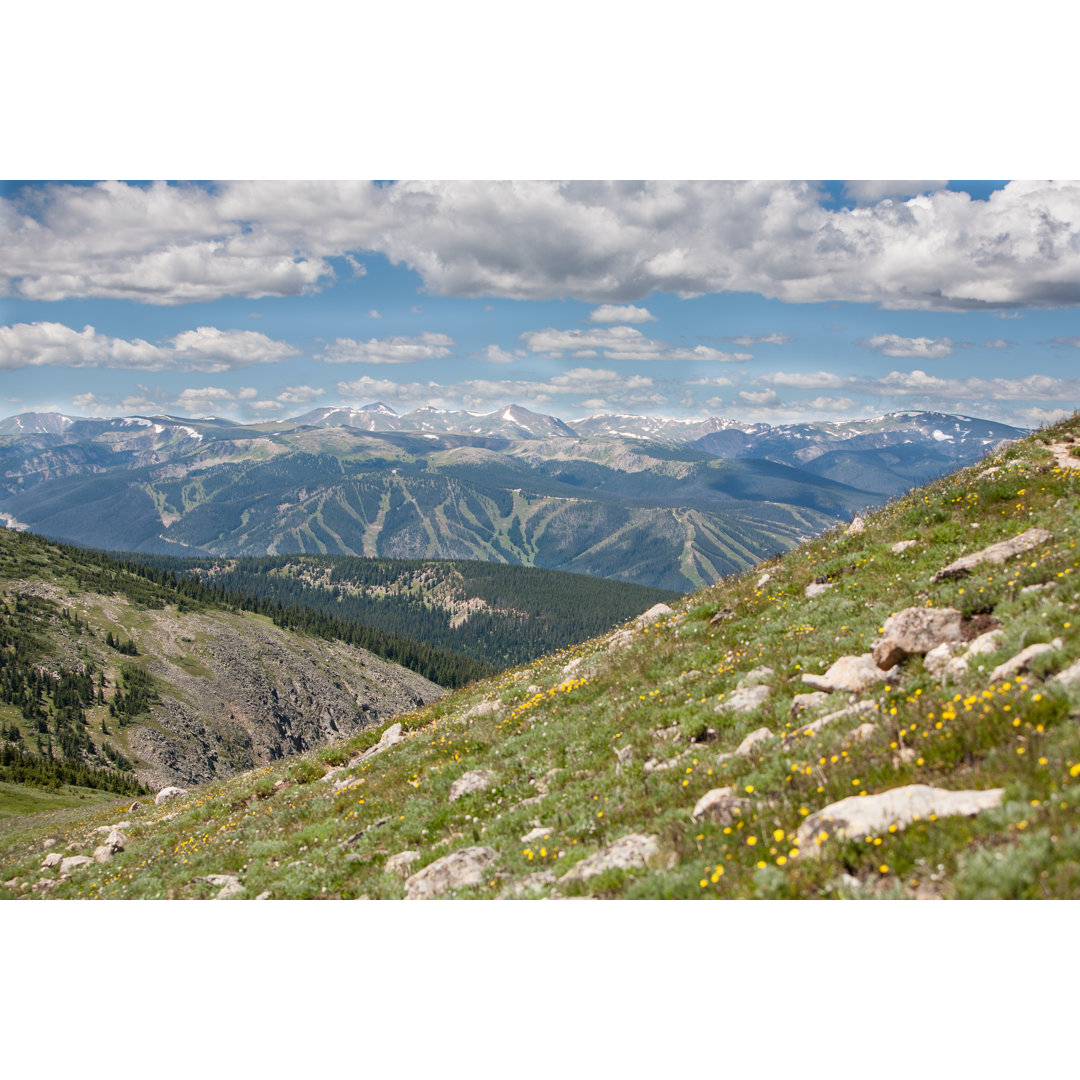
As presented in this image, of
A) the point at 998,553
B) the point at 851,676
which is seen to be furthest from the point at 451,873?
the point at 998,553

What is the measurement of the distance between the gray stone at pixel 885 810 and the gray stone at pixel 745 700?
4.51m

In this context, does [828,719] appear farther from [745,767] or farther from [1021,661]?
[1021,661]

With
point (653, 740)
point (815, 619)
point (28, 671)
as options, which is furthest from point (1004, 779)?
point (28, 671)

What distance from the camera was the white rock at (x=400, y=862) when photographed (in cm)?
1081

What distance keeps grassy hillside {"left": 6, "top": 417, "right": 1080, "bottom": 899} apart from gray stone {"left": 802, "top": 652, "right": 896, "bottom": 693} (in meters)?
0.27

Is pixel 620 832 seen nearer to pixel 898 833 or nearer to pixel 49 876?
pixel 898 833

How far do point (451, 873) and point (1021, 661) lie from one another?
8.92 metres

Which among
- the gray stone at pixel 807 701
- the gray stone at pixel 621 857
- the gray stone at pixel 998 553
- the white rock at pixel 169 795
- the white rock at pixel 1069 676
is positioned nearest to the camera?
the white rock at pixel 1069 676

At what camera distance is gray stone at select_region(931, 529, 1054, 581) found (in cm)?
1338

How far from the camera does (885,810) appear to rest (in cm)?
674

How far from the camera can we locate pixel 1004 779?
664 cm

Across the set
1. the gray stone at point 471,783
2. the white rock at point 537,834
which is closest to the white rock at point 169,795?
the gray stone at point 471,783

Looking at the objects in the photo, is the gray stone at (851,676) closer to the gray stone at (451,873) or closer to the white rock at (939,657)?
the white rock at (939,657)

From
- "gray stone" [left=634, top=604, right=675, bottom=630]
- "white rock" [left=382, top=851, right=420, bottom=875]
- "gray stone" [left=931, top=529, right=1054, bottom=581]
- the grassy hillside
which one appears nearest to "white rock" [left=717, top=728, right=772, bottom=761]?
the grassy hillside
